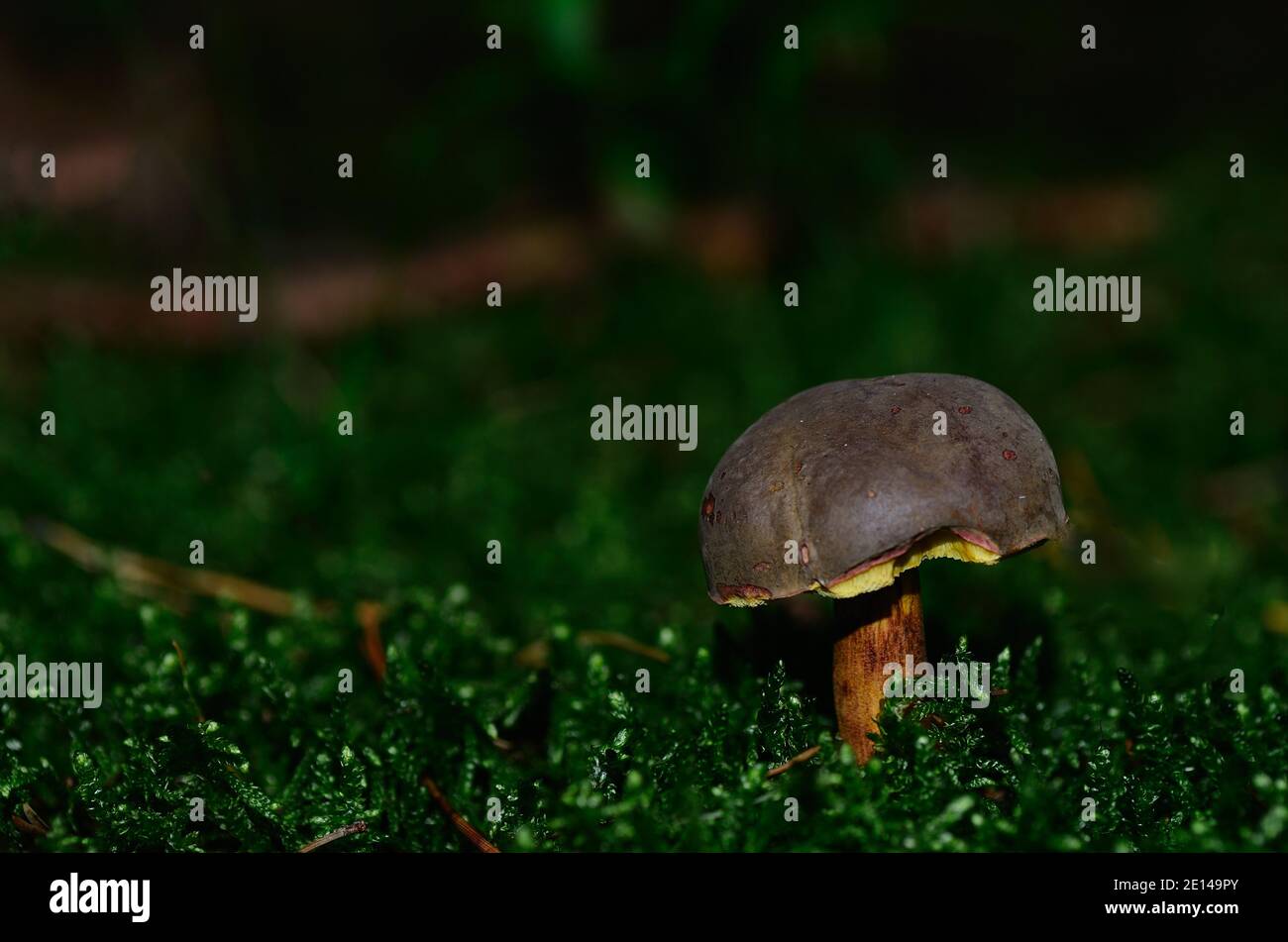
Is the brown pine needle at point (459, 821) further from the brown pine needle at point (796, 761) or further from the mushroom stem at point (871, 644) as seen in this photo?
the mushroom stem at point (871, 644)

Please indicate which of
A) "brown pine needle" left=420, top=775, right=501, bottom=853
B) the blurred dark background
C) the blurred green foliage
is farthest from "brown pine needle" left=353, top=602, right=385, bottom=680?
"brown pine needle" left=420, top=775, right=501, bottom=853

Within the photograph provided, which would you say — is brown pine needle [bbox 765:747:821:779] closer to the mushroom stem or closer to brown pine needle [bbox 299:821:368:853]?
the mushroom stem

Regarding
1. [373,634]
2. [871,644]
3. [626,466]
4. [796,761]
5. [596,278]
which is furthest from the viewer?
[596,278]

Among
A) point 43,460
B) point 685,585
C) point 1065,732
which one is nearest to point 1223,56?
point 685,585

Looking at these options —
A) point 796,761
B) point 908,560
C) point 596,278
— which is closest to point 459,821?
point 796,761

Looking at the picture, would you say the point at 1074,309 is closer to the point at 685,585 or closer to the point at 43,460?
the point at 685,585

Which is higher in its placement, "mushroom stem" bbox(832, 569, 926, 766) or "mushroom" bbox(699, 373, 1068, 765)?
"mushroom" bbox(699, 373, 1068, 765)

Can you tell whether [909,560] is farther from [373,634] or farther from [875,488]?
[373,634]

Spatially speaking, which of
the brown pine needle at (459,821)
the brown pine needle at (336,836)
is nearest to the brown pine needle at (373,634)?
the brown pine needle at (459,821)
